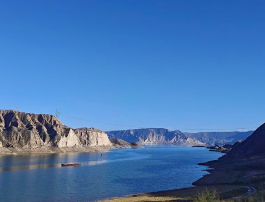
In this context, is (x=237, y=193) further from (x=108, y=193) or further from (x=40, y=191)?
(x=40, y=191)

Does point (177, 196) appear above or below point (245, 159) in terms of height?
below

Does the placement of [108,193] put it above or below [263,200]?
below

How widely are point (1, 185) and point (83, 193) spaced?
992 inches

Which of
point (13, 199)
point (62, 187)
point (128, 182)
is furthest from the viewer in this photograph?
point (128, 182)

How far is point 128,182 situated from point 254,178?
36.0 metres

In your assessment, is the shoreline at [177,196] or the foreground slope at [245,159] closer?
the shoreline at [177,196]

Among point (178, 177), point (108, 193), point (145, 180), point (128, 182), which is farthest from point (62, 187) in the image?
point (178, 177)

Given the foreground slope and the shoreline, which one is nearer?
the shoreline

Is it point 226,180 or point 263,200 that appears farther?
point 226,180

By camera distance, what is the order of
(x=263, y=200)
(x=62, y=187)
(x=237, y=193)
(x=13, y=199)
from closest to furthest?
1. (x=263, y=200)
2. (x=237, y=193)
3. (x=13, y=199)
4. (x=62, y=187)

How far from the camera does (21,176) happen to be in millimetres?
97750

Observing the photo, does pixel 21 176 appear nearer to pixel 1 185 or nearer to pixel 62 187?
pixel 1 185

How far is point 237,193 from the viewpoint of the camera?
59094mm

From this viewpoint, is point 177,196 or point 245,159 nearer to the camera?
point 177,196
